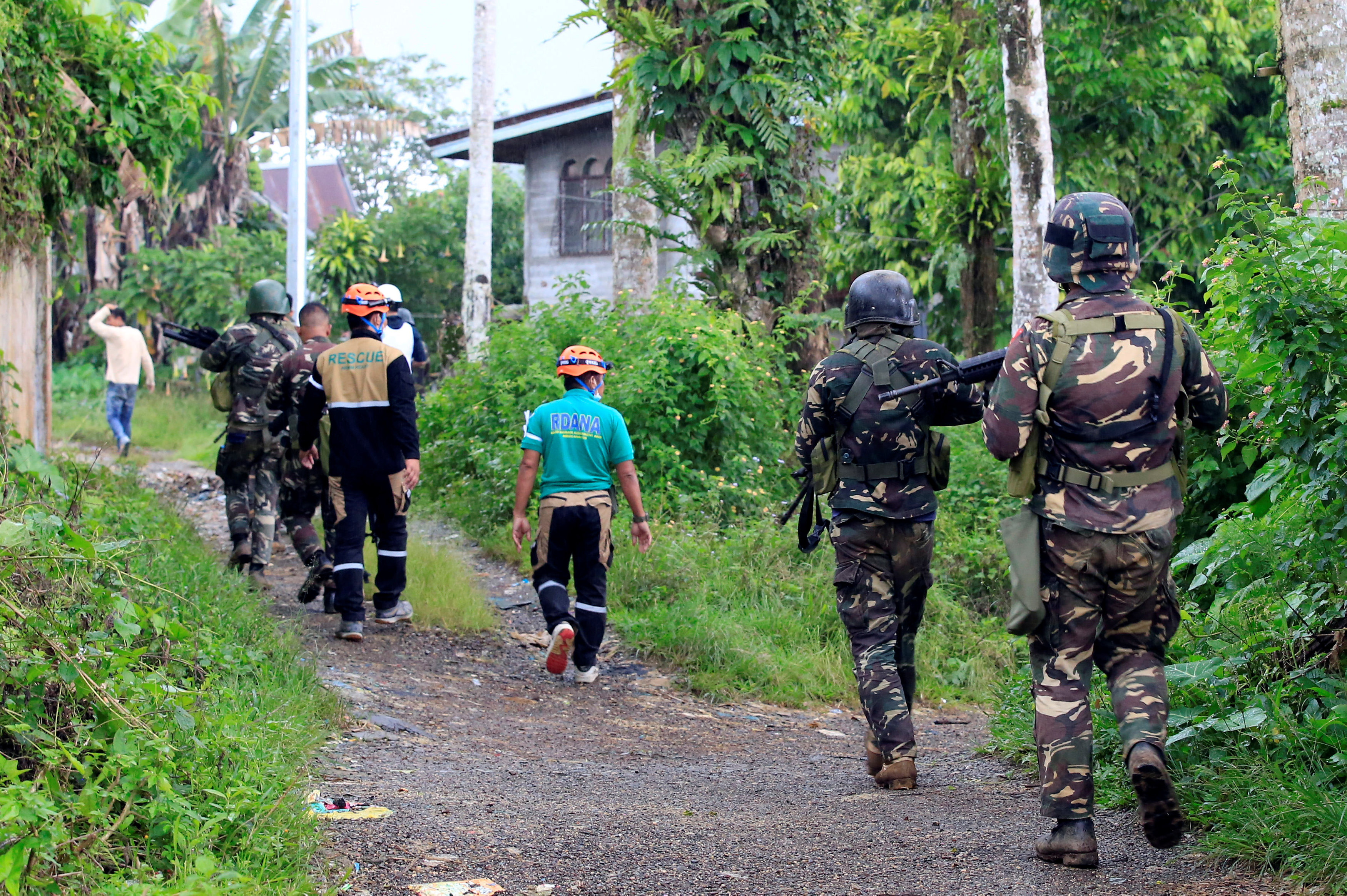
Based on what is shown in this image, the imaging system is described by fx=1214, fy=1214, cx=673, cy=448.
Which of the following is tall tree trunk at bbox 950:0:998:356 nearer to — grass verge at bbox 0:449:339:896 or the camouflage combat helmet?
the camouflage combat helmet

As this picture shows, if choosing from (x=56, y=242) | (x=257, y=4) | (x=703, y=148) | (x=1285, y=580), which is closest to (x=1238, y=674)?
(x=1285, y=580)

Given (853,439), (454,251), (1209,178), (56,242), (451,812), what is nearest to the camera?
(451,812)

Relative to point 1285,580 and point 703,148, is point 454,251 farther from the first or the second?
point 1285,580

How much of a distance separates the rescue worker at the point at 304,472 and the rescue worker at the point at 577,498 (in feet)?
5.34

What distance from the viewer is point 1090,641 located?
393 centimetres

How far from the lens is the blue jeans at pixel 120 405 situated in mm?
15281

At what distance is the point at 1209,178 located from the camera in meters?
17.3

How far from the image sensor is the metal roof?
23.0m

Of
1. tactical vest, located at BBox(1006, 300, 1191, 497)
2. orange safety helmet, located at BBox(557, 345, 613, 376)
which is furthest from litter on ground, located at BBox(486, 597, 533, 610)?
tactical vest, located at BBox(1006, 300, 1191, 497)

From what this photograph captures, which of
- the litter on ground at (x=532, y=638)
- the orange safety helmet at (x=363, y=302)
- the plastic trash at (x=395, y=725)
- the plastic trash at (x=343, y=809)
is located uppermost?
the orange safety helmet at (x=363, y=302)

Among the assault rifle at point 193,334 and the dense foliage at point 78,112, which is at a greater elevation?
the dense foliage at point 78,112

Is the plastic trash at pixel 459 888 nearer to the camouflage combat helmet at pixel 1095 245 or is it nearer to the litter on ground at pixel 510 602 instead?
the camouflage combat helmet at pixel 1095 245

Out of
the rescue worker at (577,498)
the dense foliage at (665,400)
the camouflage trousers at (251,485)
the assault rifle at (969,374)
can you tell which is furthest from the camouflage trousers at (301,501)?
the assault rifle at (969,374)

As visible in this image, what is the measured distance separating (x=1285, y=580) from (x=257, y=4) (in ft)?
93.0
